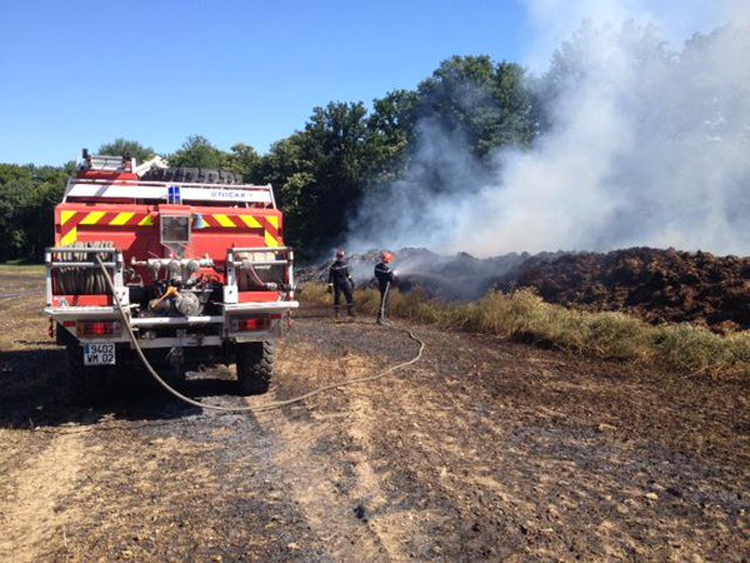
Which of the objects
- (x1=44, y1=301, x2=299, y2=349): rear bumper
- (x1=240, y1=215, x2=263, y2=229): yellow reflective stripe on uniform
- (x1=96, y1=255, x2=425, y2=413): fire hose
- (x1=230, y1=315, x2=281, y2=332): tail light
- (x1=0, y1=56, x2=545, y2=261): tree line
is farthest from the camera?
(x1=0, y1=56, x2=545, y2=261): tree line

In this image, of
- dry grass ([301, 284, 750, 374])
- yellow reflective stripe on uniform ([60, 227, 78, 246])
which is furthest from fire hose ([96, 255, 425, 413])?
dry grass ([301, 284, 750, 374])

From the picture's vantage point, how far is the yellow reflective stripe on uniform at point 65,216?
22.1ft

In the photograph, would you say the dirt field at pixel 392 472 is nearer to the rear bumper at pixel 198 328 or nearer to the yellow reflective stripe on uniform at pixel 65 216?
the rear bumper at pixel 198 328

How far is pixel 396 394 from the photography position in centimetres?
754

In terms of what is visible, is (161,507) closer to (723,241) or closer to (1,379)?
(1,379)

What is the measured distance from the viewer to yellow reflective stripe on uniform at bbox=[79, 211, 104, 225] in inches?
267

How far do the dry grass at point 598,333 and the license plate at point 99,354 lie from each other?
6.92 m

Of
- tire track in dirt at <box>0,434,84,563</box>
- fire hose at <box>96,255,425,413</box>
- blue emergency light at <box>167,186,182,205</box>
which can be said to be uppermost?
blue emergency light at <box>167,186,182,205</box>

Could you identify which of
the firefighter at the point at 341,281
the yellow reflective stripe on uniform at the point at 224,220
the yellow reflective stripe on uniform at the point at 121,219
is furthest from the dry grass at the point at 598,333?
the yellow reflective stripe on uniform at the point at 121,219

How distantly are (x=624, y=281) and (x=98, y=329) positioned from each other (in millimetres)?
10902

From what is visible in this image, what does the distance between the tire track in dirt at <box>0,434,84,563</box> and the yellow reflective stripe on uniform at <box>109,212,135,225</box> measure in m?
2.28

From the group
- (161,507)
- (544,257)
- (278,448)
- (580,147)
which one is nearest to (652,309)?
(544,257)

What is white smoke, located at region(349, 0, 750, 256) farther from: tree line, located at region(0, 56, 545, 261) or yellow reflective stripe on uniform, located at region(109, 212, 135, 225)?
yellow reflective stripe on uniform, located at region(109, 212, 135, 225)

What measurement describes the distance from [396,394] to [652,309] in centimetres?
677
